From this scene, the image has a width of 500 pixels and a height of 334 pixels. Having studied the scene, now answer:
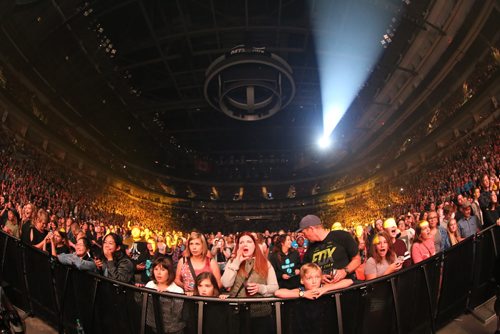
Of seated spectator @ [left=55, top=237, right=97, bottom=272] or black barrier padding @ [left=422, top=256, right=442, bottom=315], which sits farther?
seated spectator @ [left=55, top=237, right=97, bottom=272]

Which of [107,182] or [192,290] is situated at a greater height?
[107,182]

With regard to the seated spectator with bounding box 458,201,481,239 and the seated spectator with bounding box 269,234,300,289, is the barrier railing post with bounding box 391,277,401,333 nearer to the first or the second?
the seated spectator with bounding box 269,234,300,289

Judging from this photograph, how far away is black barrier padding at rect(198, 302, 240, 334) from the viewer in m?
3.29

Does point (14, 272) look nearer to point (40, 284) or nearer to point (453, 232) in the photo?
point (40, 284)

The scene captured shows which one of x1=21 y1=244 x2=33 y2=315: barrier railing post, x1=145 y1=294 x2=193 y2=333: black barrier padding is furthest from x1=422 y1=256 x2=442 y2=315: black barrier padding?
x1=21 y1=244 x2=33 y2=315: barrier railing post

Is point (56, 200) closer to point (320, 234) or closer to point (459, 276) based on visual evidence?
point (320, 234)

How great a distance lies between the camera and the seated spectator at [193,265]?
12.7 feet

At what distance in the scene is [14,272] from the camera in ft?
15.0

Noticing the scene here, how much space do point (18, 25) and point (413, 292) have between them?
15941 millimetres

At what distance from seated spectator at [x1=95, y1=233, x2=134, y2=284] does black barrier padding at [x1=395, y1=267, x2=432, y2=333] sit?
3144mm

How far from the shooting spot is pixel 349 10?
55.9 ft

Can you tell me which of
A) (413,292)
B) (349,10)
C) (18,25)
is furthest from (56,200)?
(349,10)

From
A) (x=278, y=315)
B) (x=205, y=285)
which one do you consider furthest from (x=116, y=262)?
(x=278, y=315)

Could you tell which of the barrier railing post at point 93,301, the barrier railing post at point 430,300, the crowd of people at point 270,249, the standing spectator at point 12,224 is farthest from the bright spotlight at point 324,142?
the barrier railing post at point 93,301
